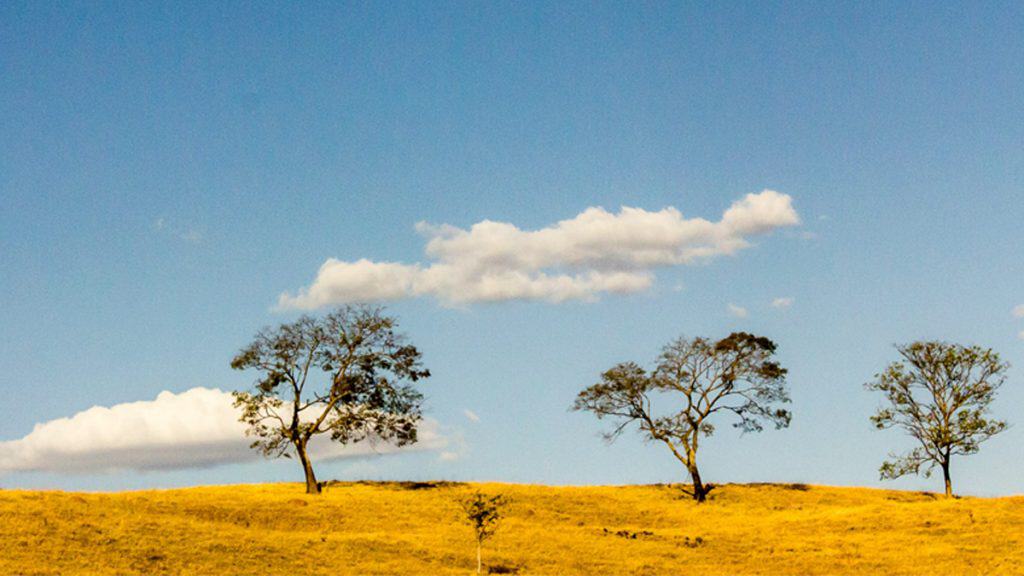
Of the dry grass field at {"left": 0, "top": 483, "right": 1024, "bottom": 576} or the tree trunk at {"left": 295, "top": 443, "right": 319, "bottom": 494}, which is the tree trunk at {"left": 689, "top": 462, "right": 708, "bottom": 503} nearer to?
the dry grass field at {"left": 0, "top": 483, "right": 1024, "bottom": 576}

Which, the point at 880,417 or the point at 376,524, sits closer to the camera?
the point at 376,524

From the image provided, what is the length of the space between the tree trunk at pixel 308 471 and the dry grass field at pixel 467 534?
2.86 feet

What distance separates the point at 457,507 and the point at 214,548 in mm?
23083

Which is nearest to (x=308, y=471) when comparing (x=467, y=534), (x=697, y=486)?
→ (x=467, y=534)

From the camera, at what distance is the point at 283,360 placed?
73.1 m

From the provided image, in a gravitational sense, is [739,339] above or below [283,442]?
above

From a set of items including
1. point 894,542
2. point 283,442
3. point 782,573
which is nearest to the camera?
point 782,573

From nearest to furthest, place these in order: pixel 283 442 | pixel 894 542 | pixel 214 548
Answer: pixel 214 548, pixel 894 542, pixel 283 442

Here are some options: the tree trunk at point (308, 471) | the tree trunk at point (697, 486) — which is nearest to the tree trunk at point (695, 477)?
the tree trunk at point (697, 486)

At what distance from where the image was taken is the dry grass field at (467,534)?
45.0 meters

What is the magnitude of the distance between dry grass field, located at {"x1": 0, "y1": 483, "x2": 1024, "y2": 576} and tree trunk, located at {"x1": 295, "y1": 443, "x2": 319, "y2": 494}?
0.87m

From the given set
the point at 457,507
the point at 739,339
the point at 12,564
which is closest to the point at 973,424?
the point at 739,339

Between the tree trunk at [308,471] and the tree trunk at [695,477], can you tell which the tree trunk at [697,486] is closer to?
the tree trunk at [695,477]

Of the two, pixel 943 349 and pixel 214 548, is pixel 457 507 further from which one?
pixel 943 349
